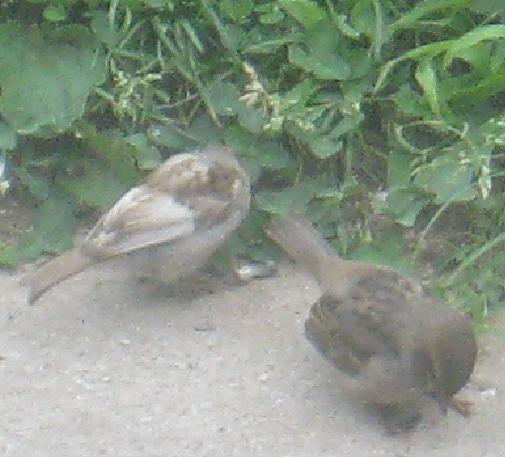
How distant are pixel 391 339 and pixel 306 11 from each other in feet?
5.30

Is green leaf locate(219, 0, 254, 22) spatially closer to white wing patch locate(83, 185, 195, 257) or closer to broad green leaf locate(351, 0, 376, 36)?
broad green leaf locate(351, 0, 376, 36)

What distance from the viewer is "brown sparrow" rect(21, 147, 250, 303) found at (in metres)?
5.41

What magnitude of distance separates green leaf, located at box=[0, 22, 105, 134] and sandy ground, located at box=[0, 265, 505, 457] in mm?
593

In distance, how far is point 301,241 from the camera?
5449 millimetres

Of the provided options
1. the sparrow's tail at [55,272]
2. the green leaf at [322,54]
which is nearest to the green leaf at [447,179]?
the green leaf at [322,54]

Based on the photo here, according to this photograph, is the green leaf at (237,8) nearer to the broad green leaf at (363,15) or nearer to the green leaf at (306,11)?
the green leaf at (306,11)

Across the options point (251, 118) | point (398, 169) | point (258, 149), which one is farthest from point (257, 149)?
point (398, 169)

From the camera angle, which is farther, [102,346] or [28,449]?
[102,346]

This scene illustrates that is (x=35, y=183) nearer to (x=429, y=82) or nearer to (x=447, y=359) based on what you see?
(x=429, y=82)

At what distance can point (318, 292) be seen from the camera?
18.5 ft

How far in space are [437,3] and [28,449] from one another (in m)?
2.28

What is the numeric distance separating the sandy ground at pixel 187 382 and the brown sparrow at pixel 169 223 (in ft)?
0.53

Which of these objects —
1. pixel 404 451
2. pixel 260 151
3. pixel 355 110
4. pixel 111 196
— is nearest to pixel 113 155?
pixel 111 196

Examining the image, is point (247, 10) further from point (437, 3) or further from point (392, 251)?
point (392, 251)
